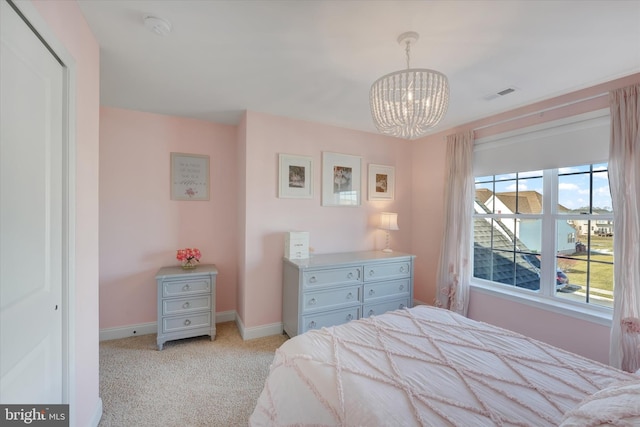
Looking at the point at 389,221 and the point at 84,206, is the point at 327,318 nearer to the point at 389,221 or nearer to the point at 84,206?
the point at 389,221

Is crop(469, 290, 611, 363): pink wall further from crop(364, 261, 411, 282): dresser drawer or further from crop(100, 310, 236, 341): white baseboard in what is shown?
crop(100, 310, 236, 341): white baseboard

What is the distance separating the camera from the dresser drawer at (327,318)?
8.41 feet

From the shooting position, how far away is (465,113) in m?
2.81

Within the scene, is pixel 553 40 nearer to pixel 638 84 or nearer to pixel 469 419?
pixel 638 84

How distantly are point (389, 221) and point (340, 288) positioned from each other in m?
1.13

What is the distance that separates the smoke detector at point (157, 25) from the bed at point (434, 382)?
1.97 m

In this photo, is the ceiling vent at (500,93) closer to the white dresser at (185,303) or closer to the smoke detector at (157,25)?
the smoke detector at (157,25)

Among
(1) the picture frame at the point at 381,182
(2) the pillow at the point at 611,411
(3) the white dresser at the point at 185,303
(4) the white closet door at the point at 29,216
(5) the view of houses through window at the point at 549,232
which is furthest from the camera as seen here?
(1) the picture frame at the point at 381,182

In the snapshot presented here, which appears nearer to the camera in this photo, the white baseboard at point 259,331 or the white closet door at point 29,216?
the white closet door at point 29,216

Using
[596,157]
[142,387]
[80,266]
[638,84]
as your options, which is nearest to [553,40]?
[638,84]

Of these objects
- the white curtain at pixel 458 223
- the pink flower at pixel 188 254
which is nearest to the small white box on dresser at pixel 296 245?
the pink flower at pixel 188 254

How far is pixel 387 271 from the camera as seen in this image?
297 cm

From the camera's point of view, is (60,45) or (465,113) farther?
(465,113)

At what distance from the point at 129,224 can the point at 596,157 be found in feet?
14.4
